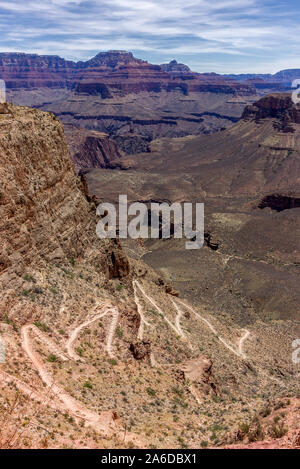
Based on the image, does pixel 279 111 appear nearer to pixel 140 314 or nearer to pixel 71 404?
pixel 140 314

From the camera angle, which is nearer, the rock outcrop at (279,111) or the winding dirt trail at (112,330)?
the winding dirt trail at (112,330)

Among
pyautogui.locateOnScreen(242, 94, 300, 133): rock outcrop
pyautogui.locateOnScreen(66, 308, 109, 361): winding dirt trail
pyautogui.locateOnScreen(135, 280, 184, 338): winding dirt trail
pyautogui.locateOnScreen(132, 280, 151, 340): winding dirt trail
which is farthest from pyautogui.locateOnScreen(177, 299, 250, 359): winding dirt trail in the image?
pyautogui.locateOnScreen(242, 94, 300, 133): rock outcrop

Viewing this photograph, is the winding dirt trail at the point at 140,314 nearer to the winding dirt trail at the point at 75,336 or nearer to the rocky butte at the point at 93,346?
the rocky butte at the point at 93,346

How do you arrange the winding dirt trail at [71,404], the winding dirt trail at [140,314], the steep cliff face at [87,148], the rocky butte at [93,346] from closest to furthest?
the rocky butte at [93,346] → the winding dirt trail at [71,404] → the winding dirt trail at [140,314] → the steep cliff face at [87,148]

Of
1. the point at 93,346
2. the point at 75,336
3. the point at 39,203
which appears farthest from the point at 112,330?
the point at 39,203

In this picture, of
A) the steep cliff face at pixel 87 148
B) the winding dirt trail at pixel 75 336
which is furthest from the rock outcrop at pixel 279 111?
the winding dirt trail at pixel 75 336

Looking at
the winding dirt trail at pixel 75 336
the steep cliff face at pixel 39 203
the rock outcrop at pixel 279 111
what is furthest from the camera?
the rock outcrop at pixel 279 111

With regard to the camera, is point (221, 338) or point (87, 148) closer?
point (221, 338)

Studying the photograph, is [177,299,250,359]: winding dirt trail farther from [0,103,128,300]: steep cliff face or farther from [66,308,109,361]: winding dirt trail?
[66,308,109,361]: winding dirt trail

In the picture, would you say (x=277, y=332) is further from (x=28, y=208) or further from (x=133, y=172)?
(x=133, y=172)

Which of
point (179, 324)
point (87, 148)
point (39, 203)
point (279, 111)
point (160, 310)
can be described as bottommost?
point (179, 324)

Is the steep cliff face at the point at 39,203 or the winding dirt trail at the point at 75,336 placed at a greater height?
the steep cliff face at the point at 39,203
